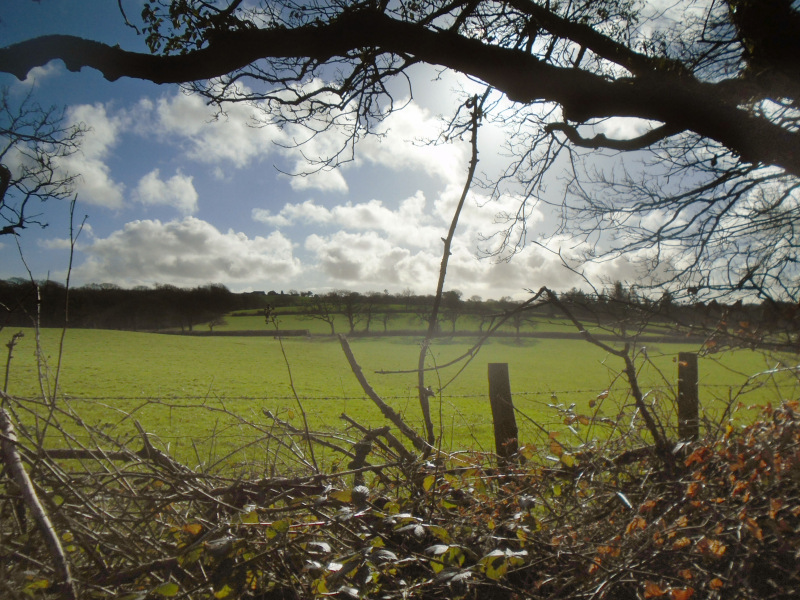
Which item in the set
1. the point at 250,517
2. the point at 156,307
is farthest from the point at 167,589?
the point at 156,307

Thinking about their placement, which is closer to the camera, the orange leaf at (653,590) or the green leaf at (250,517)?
the green leaf at (250,517)

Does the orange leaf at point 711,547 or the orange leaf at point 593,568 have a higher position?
the orange leaf at point 711,547

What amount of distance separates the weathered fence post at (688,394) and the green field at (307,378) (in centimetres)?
19

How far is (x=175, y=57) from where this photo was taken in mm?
4984

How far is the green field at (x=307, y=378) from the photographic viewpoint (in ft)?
42.4

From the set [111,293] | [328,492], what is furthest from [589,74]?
[111,293]

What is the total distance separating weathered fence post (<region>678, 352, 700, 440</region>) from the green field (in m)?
0.19

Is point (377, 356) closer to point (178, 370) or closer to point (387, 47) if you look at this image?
point (178, 370)

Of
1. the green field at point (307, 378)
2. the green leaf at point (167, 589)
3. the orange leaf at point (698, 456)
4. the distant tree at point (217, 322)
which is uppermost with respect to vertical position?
the orange leaf at point (698, 456)

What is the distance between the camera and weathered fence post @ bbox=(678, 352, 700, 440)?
11.9 ft

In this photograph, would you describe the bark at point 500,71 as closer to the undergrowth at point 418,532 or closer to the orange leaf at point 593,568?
the undergrowth at point 418,532

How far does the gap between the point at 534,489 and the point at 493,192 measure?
18.1ft

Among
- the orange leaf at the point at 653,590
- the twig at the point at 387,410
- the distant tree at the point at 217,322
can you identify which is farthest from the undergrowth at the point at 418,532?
the distant tree at the point at 217,322

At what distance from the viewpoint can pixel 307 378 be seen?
25625 millimetres
